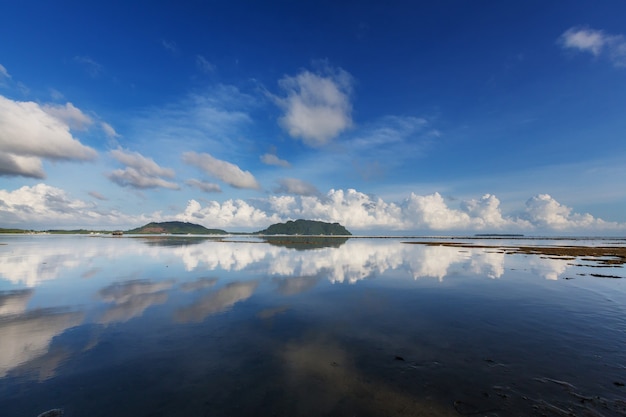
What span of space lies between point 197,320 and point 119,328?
15.6ft

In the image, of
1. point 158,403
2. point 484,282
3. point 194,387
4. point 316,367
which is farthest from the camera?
point 484,282

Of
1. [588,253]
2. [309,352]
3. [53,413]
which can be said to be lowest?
[53,413]

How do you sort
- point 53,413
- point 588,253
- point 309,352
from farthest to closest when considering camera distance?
point 588,253 → point 309,352 → point 53,413

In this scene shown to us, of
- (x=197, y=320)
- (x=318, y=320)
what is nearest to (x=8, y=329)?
(x=197, y=320)

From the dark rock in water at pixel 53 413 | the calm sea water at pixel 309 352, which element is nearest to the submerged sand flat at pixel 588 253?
the calm sea water at pixel 309 352

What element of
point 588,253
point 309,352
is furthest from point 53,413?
point 588,253

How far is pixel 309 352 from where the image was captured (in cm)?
1494

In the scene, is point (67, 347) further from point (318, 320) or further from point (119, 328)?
point (318, 320)

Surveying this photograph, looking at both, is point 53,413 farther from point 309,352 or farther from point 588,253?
point 588,253

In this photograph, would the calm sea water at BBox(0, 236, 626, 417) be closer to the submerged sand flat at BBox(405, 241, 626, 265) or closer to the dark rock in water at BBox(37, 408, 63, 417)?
the dark rock in water at BBox(37, 408, 63, 417)

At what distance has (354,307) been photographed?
24.1 metres

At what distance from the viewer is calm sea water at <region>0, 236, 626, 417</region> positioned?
10.5 m

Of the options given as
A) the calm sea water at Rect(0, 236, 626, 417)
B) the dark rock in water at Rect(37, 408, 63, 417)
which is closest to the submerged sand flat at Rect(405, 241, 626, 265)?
the calm sea water at Rect(0, 236, 626, 417)

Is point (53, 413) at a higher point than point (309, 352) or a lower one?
lower
